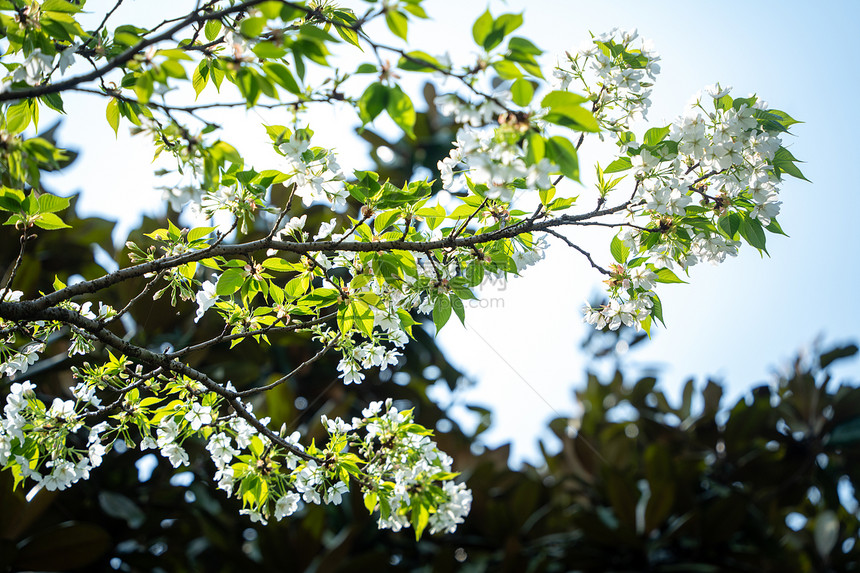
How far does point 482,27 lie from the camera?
2.26 feet

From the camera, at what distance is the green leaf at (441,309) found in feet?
3.37

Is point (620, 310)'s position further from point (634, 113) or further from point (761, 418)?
point (761, 418)

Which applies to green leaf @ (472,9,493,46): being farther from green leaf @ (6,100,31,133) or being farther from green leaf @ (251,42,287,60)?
green leaf @ (6,100,31,133)

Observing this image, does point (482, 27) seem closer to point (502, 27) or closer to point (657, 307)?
point (502, 27)

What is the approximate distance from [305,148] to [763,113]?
0.74 meters

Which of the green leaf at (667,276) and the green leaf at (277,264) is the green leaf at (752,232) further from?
the green leaf at (277,264)

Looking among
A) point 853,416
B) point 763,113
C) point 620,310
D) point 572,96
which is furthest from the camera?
point 853,416

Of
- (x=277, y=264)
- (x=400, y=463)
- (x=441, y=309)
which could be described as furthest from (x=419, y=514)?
(x=277, y=264)

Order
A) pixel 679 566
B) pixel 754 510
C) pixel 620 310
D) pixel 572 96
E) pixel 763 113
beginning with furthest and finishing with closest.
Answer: pixel 754 510 < pixel 679 566 < pixel 620 310 < pixel 763 113 < pixel 572 96

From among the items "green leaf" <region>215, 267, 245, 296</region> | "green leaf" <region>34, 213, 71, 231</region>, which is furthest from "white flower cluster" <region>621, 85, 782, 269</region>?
"green leaf" <region>34, 213, 71, 231</region>

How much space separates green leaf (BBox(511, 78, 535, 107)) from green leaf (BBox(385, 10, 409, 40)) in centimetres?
14

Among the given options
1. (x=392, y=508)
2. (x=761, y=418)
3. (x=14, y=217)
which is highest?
(x=14, y=217)

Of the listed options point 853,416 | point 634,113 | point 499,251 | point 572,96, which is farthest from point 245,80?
point 853,416

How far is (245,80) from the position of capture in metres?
0.70
